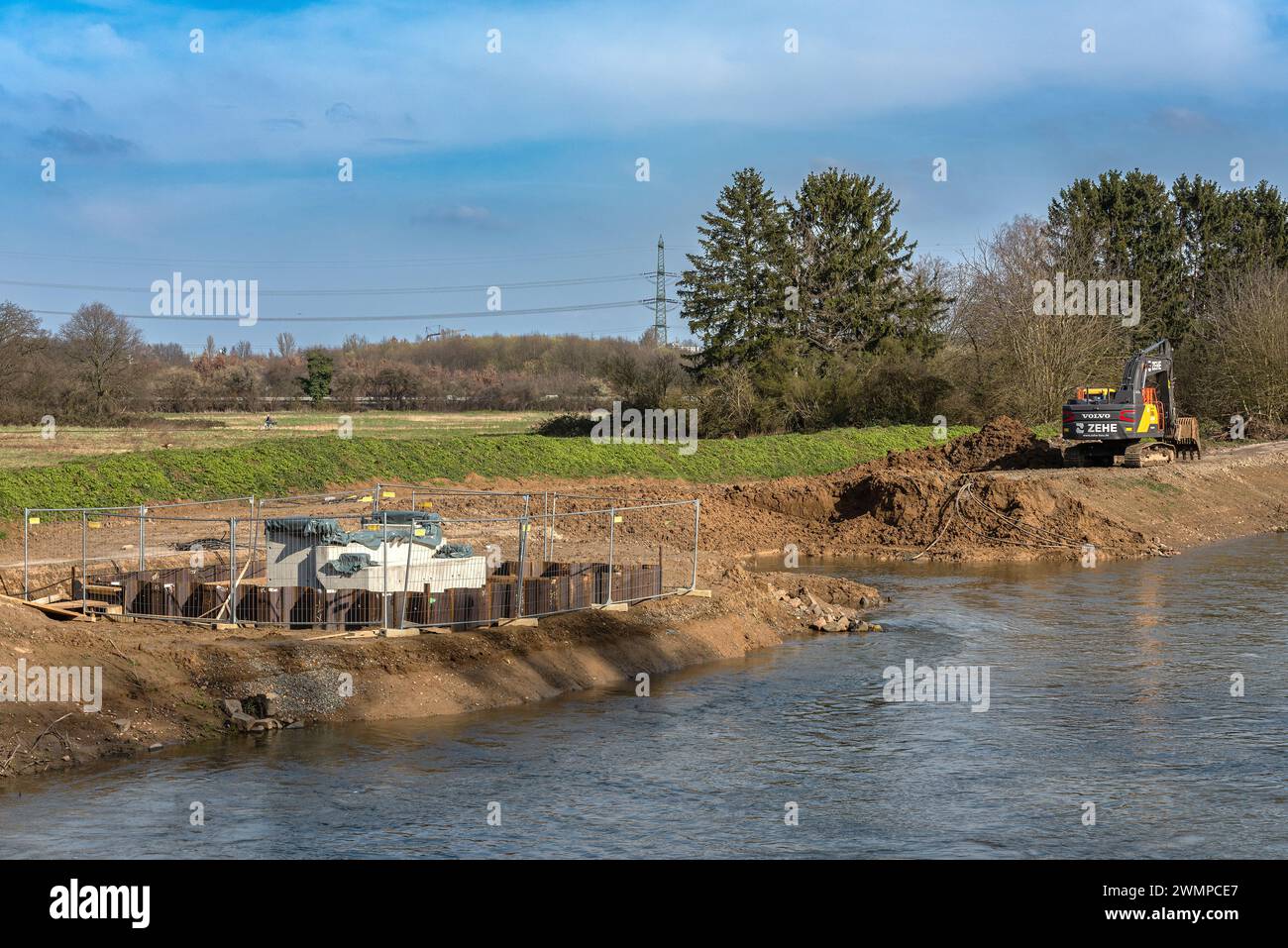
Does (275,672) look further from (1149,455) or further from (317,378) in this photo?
(317,378)

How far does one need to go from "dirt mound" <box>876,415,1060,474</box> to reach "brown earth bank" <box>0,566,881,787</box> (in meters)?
27.6

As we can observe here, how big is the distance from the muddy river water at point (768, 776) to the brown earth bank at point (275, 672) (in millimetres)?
410

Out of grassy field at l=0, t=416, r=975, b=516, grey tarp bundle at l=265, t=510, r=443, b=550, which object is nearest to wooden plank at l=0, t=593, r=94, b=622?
grey tarp bundle at l=265, t=510, r=443, b=550

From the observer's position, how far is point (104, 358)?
68.0 metres

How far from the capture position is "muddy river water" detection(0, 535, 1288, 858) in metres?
12.6

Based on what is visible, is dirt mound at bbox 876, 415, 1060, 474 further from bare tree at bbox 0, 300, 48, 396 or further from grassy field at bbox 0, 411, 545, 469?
bare tree at bbox 0, 300, 48, 396

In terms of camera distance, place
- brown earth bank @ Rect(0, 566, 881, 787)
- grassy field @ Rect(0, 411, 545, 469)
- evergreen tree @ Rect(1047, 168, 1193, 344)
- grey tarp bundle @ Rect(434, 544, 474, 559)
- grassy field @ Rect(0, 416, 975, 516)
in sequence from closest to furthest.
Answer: brown earth bank @ Rect(0, 566, 881, 787)
grey tarp bundle @ Rect(434, 544, 474, 559)
grassy field @ Rect(0, 416, 975, 516)
grassy field @ Rect(0, 411, 545, 469)
evergreen tree @ Rect(1047, 168, 1193, 344)

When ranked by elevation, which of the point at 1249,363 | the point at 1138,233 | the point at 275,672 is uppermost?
the point at 1138,233

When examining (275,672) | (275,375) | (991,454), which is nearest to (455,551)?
(275,672)

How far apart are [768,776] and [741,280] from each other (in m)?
52.4

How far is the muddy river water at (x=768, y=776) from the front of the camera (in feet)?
41.4

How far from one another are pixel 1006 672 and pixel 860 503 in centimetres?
1949
